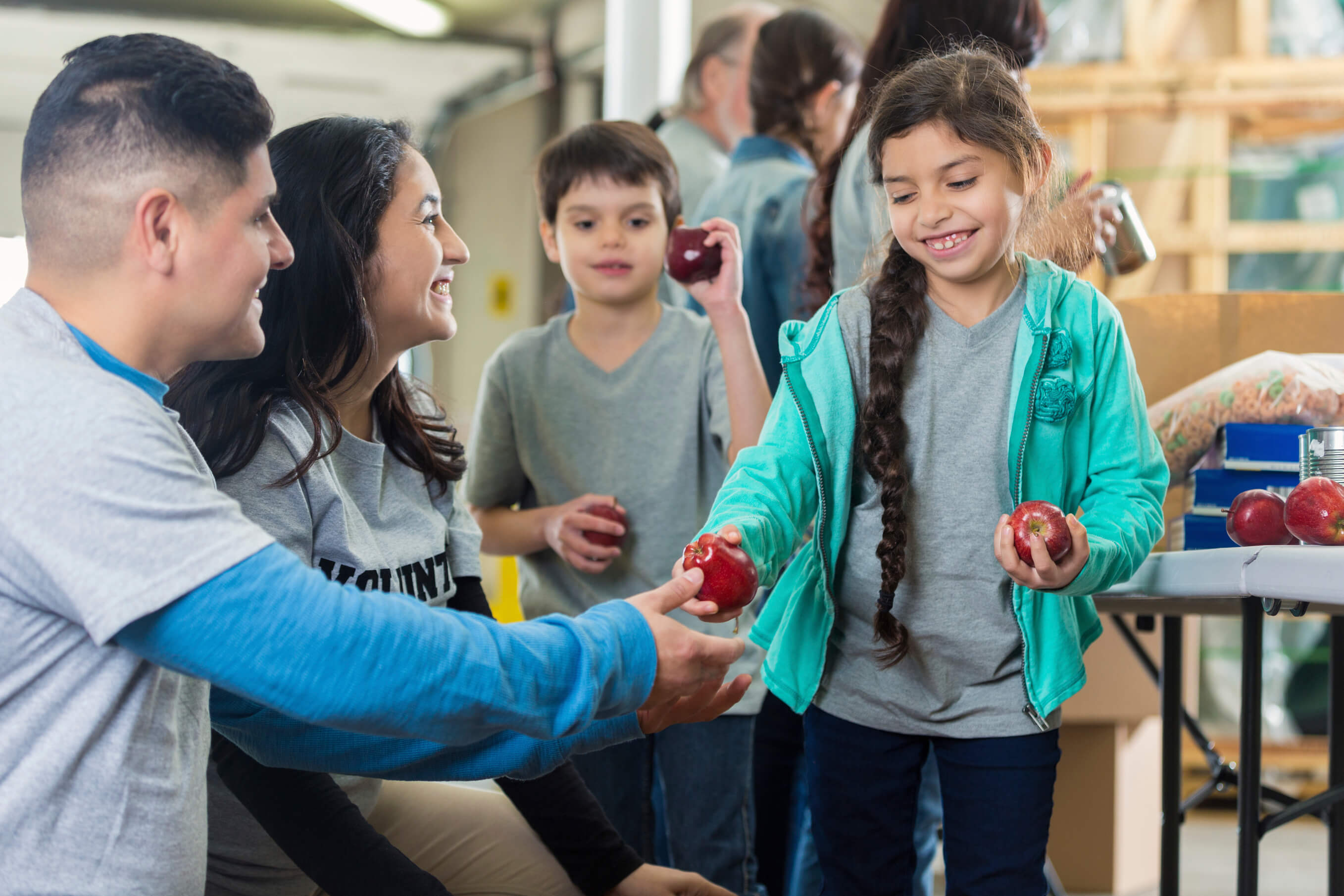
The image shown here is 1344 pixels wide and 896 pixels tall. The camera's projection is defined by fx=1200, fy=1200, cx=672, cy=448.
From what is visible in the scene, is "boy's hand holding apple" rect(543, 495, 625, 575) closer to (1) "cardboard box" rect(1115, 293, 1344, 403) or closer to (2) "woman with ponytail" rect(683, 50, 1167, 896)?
(2) "woman with ponytail" rect(683, 50, 1167, 896)

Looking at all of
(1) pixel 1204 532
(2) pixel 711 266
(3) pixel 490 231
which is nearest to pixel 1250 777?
(1) pixel 1204 532

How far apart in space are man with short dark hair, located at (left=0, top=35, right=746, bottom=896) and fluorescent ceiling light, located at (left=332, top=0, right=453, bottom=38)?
14.5ft

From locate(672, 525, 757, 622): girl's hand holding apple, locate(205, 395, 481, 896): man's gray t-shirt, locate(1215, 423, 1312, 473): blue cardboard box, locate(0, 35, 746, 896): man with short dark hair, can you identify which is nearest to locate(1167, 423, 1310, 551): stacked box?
locate(1215, 423, 1312, 473): blue cardboard box

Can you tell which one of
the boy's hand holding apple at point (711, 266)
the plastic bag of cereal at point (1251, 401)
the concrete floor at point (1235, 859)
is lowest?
the concrete floor at point (1235, 859)

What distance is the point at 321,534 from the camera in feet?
3.73

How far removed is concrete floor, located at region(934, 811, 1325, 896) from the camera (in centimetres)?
274

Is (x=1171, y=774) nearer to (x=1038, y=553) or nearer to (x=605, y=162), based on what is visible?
(x=1038, y=553)

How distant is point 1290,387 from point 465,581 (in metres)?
1.02

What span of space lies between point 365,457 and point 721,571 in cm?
42

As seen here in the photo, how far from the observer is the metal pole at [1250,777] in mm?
1494

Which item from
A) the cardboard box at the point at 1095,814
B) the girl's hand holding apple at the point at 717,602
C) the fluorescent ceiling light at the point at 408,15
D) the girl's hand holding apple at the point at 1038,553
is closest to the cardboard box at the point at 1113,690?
the cardboard box at the point at 1095,814

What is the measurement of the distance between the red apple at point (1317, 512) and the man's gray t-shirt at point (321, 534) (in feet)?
2.88

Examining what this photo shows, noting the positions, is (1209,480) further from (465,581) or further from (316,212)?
(316,212)

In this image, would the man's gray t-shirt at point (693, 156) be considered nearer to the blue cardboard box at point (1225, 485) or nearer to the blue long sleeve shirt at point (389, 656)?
the blue cardboard box at point (1225, 485)
